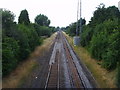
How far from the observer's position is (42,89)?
784 inches

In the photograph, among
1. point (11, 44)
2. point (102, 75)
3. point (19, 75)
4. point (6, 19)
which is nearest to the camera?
point (19, 75)

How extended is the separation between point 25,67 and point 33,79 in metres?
6.10

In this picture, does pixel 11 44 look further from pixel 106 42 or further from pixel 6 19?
pixel 106 42

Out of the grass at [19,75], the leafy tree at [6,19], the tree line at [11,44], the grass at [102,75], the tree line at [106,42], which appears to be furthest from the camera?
the leafy tree at [6,19]

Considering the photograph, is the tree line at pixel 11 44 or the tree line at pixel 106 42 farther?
the tree line at pixel 106 42

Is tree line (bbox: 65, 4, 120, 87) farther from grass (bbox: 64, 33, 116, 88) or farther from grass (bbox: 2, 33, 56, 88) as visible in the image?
grass (bbox: 2, 33, 56, 88)

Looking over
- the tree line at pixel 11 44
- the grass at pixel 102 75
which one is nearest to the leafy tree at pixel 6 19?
the tree line at pixel 11 44

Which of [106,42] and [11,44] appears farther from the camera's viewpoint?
[106,42]

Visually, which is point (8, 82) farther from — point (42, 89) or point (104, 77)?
point (104, 77)

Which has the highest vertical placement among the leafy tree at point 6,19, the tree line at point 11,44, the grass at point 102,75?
the leafy tree at point 6,19

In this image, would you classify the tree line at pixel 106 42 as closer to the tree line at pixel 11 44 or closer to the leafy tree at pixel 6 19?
the tree line at pixel 11 44

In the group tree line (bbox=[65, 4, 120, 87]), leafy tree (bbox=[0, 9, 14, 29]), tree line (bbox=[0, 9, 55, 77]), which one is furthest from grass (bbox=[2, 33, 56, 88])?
tree line (bbox=[65, 4, 120, 87])

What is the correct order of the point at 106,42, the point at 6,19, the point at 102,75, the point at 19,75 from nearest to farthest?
the point at 19,75 → the point at 102,75 → the point at 6,19 → the point at 106,42

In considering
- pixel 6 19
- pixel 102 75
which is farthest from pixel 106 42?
pixel 6 19
